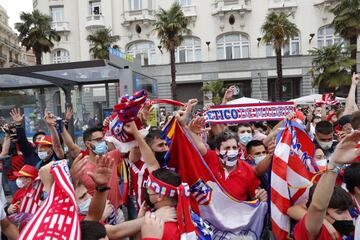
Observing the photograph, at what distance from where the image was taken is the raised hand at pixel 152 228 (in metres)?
2.32

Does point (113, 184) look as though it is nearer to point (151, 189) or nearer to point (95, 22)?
point (151, 189)

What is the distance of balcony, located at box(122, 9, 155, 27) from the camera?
117 ft

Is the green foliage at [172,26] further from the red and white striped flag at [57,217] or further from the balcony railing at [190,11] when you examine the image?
the red and white striped flag at [57,217]

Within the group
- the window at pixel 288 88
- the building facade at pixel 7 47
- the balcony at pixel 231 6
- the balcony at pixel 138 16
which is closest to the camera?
the balcony at pixel 231 6

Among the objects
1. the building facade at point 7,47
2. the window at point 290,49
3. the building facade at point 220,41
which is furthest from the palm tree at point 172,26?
the building facade at point 7,47

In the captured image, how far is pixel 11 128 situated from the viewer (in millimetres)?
5934

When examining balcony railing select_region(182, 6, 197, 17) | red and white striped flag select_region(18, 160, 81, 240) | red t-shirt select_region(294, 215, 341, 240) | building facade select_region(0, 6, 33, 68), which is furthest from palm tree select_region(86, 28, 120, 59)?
building facade select_region(0, 6, 33, 68)

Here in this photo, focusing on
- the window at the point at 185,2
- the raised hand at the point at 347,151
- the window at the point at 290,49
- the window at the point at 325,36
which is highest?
the window at the point at 185,2

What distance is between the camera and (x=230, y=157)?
389cm

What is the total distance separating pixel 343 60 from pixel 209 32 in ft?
44.3

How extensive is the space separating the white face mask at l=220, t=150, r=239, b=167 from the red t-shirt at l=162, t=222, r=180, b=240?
1602 mm

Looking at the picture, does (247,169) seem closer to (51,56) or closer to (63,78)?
(63,78)

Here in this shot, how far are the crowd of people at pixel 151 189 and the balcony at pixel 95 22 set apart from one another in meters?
32.7

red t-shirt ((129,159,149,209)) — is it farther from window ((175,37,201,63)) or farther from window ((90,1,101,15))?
window ((90,1,101,15))
